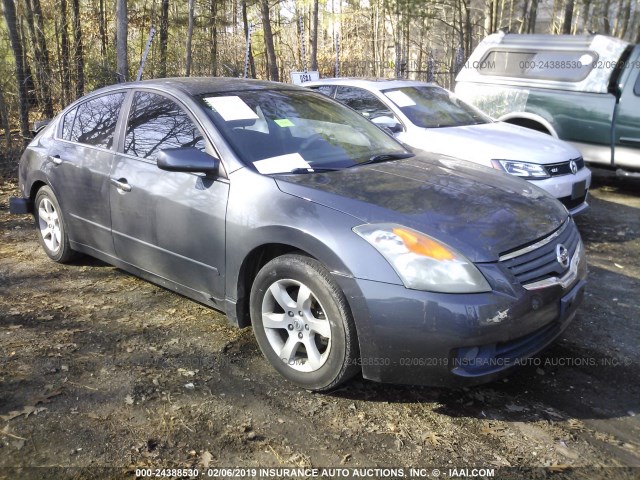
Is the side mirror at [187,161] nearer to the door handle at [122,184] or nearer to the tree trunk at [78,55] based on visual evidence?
the door handle at [122,184]

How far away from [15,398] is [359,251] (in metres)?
2.02

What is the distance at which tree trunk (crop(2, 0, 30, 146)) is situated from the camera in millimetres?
8398

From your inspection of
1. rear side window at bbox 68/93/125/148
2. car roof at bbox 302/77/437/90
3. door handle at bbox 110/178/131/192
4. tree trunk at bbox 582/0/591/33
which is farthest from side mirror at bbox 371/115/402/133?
tree trunk at bbox 582/0/591/33

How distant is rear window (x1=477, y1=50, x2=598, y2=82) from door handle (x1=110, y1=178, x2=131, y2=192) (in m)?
6.78

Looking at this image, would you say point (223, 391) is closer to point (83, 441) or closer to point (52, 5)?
point (83, 441)

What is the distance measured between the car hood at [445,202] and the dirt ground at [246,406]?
34.7 inches

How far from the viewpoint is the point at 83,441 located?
107 inches

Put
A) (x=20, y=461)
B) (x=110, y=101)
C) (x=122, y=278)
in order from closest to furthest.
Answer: (x=20, y=461) → (x=110, y=101) → (x=122, y=278)

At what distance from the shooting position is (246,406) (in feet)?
9.88

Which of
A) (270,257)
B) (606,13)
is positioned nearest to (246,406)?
(270,257)

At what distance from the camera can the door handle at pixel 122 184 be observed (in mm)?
3970

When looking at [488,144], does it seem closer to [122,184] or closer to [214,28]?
[122,184]

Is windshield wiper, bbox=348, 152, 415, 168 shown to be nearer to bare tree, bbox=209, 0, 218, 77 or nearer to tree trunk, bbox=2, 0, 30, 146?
tree trunk, bbox=2, 0, 30, 146

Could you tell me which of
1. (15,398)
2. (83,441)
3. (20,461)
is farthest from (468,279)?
(15,398)
